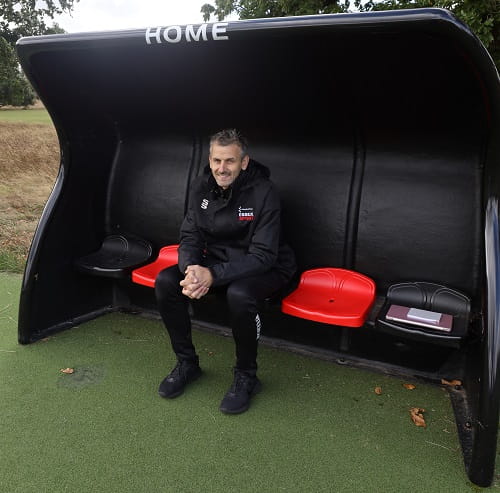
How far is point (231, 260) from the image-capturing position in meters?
2.62

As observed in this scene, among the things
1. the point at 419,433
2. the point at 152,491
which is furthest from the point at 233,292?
the point at 419,433

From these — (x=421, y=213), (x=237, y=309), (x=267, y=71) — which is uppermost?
(x=267, y=71)

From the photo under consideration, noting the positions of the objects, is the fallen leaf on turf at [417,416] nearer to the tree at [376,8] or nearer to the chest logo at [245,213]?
the chest logo at [245,213]

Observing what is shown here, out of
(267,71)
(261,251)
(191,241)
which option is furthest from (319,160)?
(191,241)

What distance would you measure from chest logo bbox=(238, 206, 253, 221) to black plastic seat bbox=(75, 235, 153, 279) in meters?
1.02

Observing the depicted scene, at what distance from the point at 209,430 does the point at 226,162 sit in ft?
4.52

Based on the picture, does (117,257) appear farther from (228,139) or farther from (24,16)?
(24,16)

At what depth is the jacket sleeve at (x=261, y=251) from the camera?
Result: 96.2 inches

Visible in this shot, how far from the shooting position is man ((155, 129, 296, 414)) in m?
2.38

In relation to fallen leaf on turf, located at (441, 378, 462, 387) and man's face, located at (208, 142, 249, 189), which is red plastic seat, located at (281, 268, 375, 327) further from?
man's face, located at (208, 142, 249, 189)

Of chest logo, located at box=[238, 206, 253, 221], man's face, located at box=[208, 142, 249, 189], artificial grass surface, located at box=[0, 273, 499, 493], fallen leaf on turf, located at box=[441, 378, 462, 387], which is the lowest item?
artificial grass surface, located at box=[0, 273, 499, 493]

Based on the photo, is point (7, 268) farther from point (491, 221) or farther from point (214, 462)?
point (491, 221)

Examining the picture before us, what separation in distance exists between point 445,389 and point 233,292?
4.46 feet

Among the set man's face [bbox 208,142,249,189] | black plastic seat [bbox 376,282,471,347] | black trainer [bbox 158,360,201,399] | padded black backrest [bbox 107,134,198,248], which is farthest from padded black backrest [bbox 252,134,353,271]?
black trainer [bbox 158,360,201,399]
